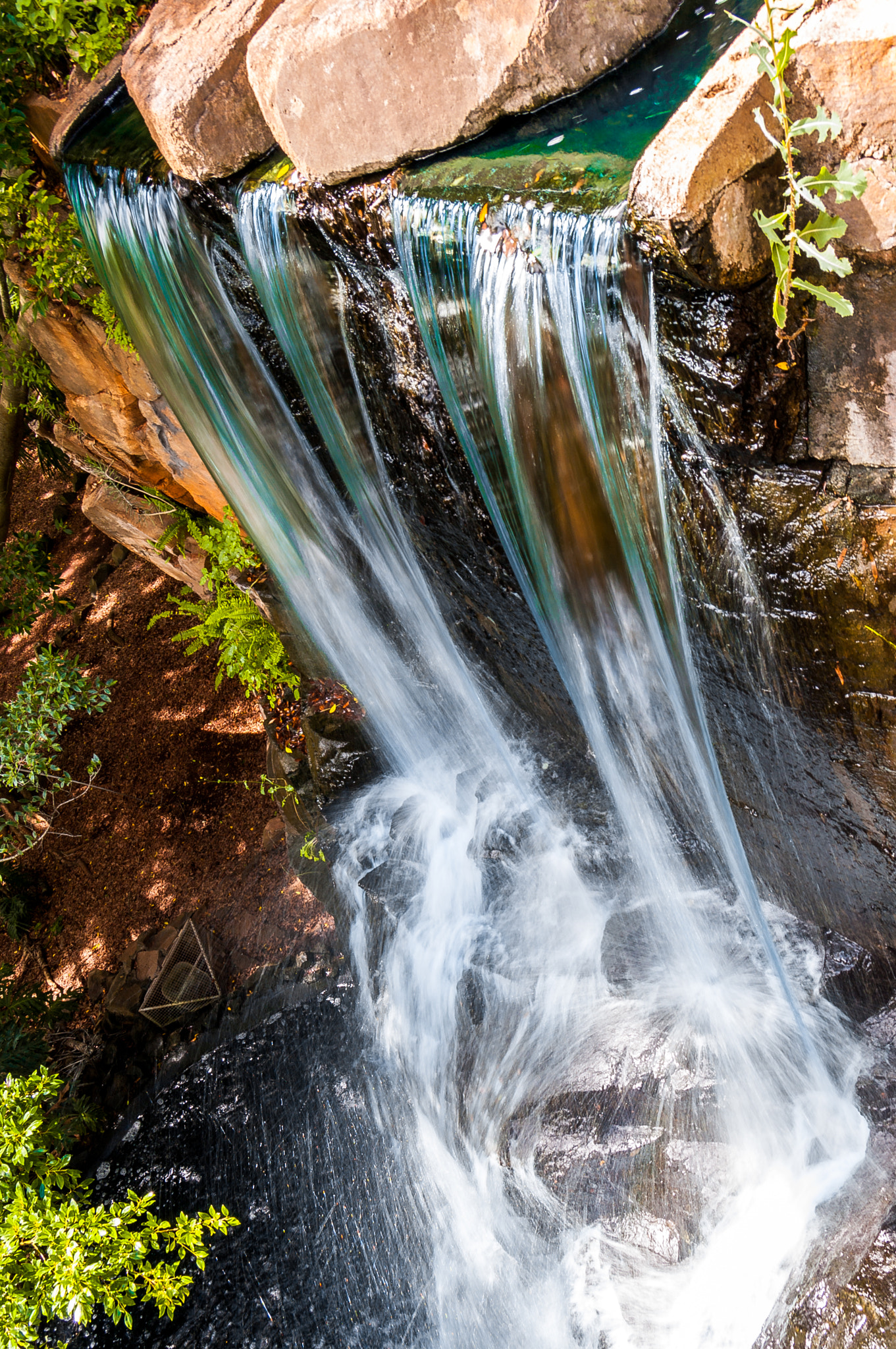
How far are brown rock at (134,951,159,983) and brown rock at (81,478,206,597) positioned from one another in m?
3.16

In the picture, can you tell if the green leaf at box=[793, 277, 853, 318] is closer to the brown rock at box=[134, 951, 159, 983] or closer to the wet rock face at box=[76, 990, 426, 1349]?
the wet rock face at box=[76, 990, 426, 1349]

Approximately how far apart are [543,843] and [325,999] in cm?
170

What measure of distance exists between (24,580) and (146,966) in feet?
12.1

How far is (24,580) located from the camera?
785cm

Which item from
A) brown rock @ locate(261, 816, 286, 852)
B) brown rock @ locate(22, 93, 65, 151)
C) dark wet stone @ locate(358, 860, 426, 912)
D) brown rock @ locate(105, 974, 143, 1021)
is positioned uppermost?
brown rock @ locate(22, 93, 65, 151)

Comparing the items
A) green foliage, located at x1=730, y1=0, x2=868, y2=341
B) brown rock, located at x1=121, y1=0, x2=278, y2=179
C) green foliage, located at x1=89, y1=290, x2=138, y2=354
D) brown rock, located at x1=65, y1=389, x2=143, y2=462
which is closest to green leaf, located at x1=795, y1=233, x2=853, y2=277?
green foliage, located at x1=730, y1=0, x2=868, y2=341

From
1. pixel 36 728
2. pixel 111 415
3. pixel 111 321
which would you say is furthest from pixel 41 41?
pixel 36 728

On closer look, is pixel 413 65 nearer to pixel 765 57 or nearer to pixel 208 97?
pixel 208 97

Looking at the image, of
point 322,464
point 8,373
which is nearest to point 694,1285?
point 322,464

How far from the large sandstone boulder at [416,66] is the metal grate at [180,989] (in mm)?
5063

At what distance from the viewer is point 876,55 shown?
2.13 metres

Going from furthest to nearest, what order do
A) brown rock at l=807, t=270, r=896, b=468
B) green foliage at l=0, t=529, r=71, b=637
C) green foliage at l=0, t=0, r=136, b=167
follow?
green foliage at l=0, t=529, r=71, b=637 → green foliage at l=0, t=0, r=136, b=167 → brown rock at l=807, t=270, r=896, b=468

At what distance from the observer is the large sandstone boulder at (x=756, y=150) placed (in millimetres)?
2158

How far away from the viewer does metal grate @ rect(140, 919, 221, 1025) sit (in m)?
5.99
